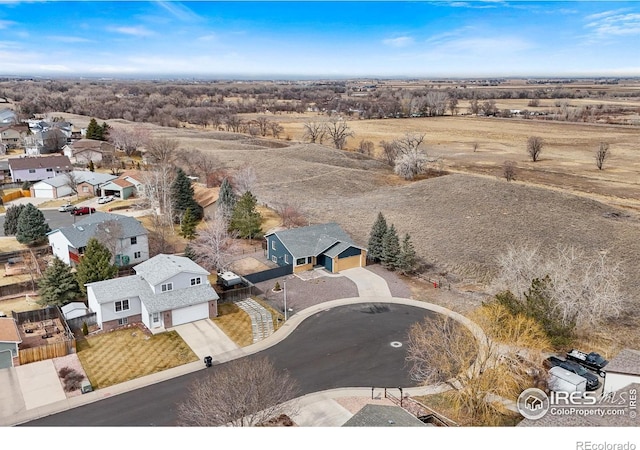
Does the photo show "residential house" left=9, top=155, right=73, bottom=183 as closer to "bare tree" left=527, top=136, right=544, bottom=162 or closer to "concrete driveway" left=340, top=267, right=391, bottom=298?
"concrete driveway" left=340, top=267, right=391, bottom=298

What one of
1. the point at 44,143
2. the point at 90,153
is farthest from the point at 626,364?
the point at 44,143

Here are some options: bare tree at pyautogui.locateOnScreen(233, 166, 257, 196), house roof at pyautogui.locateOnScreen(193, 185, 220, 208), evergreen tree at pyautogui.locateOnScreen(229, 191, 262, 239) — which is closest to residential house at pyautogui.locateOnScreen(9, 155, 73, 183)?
house roof at pyautogui.locateOnScreen(193, 185, 220, 208)

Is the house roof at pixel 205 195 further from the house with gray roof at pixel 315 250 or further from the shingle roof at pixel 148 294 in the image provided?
the shingle roof at pixel 148 294

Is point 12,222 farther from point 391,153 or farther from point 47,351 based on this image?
point 391,153

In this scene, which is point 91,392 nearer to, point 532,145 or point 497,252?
point 497,252
